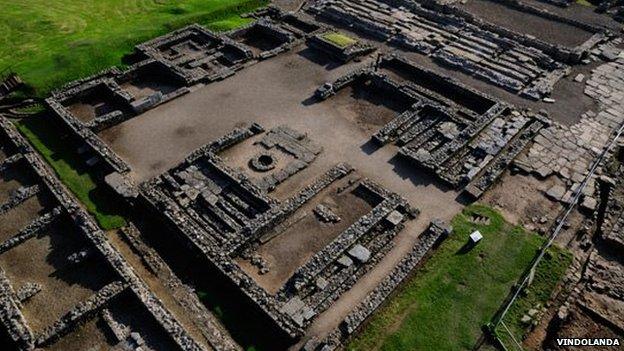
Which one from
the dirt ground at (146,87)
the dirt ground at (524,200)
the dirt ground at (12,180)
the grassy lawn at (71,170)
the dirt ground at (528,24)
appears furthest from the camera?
the dirt ground at (528,24)

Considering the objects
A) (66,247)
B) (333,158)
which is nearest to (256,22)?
(333,158)

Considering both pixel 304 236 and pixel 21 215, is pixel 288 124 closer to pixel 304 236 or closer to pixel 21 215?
pixel 304 236

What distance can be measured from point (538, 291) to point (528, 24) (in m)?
34.1

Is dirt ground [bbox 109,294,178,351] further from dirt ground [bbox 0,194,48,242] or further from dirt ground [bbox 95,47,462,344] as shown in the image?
dirt ground [bbox 95,47,462,344]

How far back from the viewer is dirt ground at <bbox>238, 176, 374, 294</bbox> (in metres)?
25.3

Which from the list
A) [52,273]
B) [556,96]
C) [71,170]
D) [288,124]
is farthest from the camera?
[556,96]

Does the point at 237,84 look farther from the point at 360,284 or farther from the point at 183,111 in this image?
the point at 360,284

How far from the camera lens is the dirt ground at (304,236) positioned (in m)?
25.3


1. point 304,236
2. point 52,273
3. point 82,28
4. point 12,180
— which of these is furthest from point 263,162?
point 82,28

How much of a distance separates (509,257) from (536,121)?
554 inches

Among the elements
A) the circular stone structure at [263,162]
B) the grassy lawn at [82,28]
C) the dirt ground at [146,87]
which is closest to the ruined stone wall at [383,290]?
the circular stone structure at [263,162]

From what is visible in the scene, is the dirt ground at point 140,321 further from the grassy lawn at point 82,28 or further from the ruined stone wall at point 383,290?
the grassy lawn at point 82,28

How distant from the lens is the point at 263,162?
32.1 metres

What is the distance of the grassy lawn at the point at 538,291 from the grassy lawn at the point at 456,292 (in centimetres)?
75
